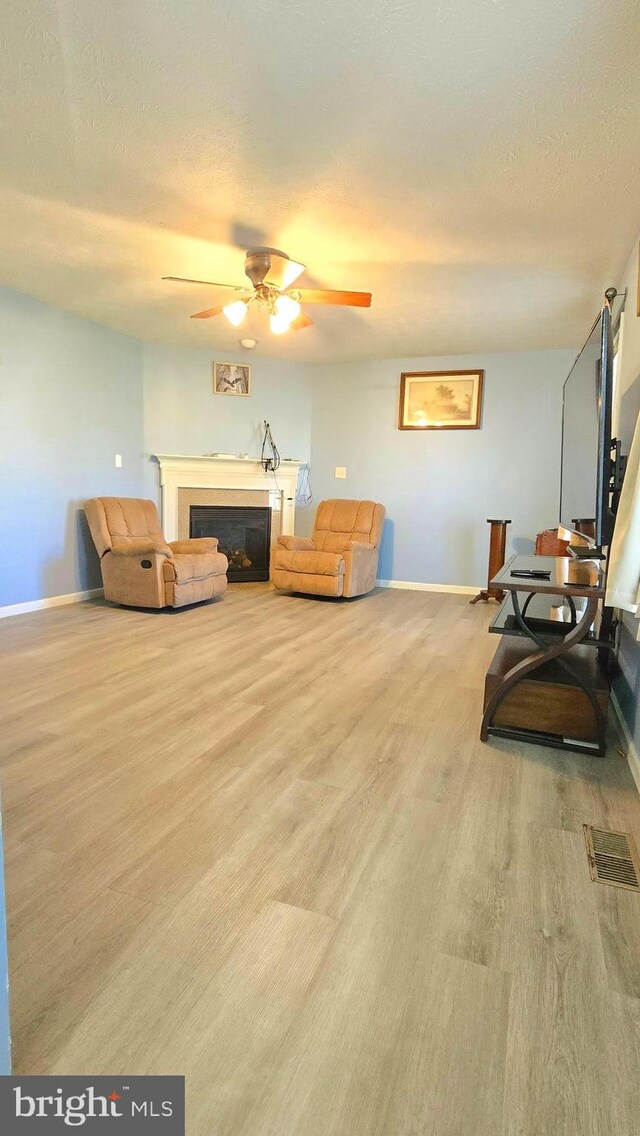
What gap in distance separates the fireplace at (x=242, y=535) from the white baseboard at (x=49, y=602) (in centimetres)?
126

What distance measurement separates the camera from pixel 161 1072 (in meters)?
0.90

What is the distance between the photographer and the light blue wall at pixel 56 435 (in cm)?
401

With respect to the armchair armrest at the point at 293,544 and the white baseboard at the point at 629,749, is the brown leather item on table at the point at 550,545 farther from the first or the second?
the armchair armrest at the point at 293,544

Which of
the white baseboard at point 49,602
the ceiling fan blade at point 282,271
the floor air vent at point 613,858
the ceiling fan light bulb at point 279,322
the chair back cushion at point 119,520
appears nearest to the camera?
the floor air vent at point 613,858

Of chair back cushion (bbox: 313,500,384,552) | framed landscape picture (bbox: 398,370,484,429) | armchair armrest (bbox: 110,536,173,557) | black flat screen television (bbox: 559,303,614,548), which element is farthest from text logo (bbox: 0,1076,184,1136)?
framed landscape picture (bbox: 398,370,484,429)

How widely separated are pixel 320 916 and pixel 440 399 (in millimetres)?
5023

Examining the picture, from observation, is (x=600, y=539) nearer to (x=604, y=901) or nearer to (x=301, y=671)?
(x=604, y=901)

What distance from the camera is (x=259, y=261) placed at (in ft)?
9.98

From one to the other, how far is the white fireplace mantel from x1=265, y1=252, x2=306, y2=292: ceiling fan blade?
253 cm

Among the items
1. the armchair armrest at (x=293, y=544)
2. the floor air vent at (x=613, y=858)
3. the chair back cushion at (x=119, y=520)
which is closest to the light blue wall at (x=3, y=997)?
the floor air vent at (x=613, y=858)

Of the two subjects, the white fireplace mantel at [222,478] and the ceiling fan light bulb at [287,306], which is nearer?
the ceiling fan light bulb at [287,306]

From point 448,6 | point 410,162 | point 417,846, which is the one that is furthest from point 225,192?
point 417,846

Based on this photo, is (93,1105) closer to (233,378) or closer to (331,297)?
(331,297)

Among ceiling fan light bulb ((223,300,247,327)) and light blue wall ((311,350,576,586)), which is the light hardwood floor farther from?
light blue wall ((311,350,576,586))
